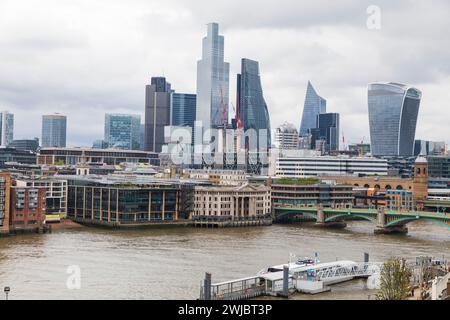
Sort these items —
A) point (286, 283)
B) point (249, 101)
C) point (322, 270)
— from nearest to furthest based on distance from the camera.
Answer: point (286, 283)
point (322, 270)
point (249, 101)

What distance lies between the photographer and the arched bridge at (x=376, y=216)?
184 ft

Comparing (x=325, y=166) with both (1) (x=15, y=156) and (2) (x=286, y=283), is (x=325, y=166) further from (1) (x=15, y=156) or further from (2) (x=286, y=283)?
(2) (x=286, y=283)

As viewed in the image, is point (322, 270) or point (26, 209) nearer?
point (322, 270)

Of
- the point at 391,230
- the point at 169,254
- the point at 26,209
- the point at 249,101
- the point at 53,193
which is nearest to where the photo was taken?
the point at 169,254

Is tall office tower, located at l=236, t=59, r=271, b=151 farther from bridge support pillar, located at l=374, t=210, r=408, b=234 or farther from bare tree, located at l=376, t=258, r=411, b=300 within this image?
bare tree, located at l=376, t=258, r=411, b=300

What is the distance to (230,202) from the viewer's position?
66125mm

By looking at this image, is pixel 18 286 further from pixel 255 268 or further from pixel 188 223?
pixel 188 223

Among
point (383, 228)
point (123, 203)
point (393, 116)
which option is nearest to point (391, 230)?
point (383, 228)

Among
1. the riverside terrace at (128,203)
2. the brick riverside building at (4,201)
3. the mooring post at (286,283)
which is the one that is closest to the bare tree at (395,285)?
the mooring post at (286,283)

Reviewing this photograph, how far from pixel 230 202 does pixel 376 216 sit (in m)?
14.0

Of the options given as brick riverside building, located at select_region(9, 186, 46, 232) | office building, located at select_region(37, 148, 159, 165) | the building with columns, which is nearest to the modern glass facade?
the building with columns

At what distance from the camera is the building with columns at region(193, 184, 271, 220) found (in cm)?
6481
